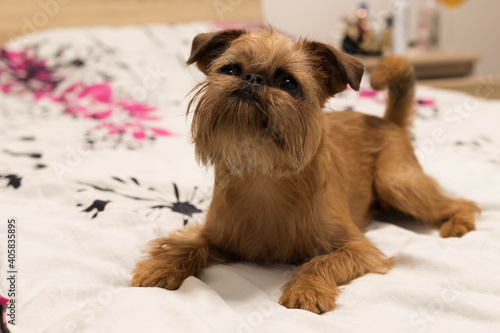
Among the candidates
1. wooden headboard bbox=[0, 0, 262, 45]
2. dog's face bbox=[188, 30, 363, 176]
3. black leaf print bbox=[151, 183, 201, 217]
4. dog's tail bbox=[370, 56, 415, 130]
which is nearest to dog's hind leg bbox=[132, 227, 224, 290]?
black leaf print bbox=[151, 183, 201, 217]

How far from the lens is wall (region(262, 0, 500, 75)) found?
17.5 ft

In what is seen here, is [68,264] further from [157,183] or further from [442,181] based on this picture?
[442,181]

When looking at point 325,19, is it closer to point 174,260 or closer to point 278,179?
point 278,179

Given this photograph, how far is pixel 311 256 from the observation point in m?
1.57

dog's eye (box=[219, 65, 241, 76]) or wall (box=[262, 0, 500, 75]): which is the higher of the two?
dog's eye (box=[219, 65, 241, 76])

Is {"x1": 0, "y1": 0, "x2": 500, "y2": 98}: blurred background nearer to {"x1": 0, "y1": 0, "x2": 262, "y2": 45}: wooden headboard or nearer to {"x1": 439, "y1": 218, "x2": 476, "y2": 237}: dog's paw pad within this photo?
{"x1": 0, "y1": 0, "x2": 262, "y2": 45}: wooden headboard

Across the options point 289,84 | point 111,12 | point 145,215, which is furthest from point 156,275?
point 111,12

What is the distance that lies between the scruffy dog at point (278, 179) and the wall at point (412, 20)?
329 centimetres

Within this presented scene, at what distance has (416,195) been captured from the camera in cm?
188

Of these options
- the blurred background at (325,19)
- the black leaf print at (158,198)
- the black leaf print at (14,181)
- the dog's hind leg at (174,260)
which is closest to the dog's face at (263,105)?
the dog's hind leg at (174,260)

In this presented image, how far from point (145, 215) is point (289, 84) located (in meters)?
0.70

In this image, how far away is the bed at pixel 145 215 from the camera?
1.12 m

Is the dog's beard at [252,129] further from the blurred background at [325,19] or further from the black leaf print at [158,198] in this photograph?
the blurred background at [325,19]

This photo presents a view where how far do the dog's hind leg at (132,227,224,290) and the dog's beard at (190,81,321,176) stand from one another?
32 cm
